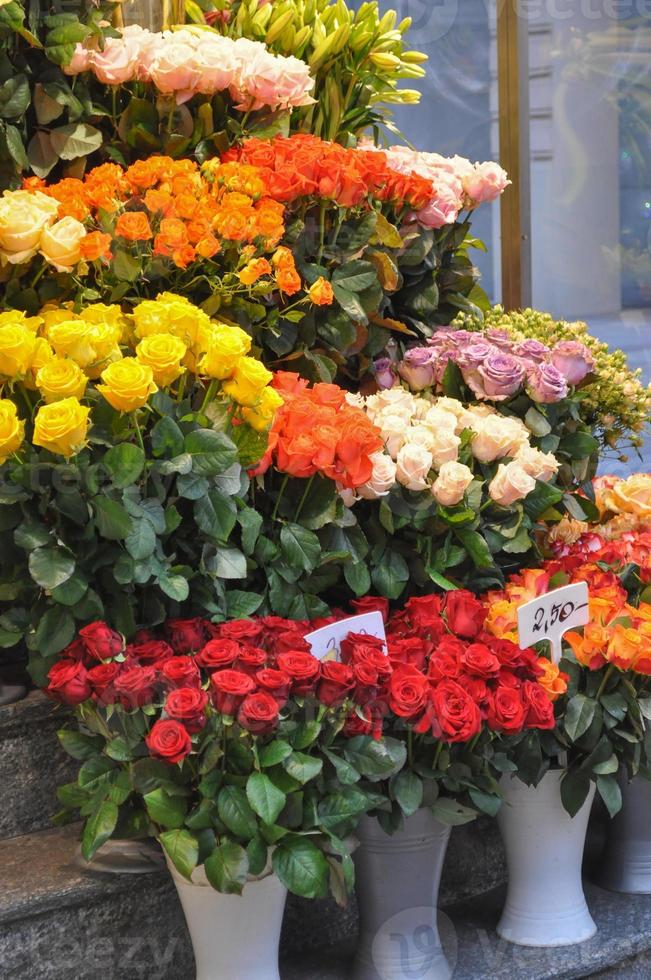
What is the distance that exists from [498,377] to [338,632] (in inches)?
19.0

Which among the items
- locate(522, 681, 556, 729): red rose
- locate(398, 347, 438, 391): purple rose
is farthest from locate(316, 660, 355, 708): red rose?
locate(398, 347, 438, 391): purple rose

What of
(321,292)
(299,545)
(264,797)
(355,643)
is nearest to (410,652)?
(355,643)

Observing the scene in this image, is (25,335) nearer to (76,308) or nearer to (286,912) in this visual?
(76,308)

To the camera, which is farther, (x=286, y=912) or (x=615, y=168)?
(x=615, y=168)

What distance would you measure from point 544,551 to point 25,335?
857 mm

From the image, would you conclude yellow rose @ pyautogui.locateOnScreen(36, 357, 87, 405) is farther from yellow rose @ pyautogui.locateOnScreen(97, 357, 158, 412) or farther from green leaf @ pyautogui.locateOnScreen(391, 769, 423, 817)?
green leaf @ pyautogui.locateOnScreen(391, 769, 423, 817)

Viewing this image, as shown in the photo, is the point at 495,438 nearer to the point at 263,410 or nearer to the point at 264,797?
the point at 263,410

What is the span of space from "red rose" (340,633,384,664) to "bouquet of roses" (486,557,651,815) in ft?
0.64

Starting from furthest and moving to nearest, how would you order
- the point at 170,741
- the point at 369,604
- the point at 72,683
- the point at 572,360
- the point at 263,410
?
the point at 572,360
the point at 369,604
the point at 263,410
the point at 72,683
the point at 170,741

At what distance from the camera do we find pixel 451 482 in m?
1.47

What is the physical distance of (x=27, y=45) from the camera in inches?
62.6

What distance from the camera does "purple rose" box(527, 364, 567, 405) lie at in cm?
163

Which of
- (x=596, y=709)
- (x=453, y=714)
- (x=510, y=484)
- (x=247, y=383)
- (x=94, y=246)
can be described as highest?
(x=94, y=246)

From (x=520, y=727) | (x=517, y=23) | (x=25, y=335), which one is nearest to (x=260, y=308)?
(x=25, y=335)
